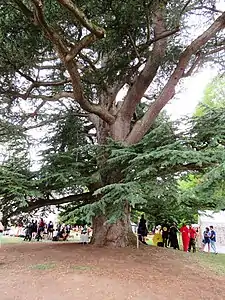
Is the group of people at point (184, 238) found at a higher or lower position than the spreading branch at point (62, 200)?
lower

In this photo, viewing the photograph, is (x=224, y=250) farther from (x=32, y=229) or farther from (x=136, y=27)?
(x=136, y=27)

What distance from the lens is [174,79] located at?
9.50m

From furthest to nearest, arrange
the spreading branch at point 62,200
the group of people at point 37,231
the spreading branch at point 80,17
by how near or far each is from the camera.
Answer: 1. the group of people at point 37,231
2. the spreading branch at point 62,200
3. the spreading branch at point 80,17

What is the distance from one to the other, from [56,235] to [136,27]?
13.3m

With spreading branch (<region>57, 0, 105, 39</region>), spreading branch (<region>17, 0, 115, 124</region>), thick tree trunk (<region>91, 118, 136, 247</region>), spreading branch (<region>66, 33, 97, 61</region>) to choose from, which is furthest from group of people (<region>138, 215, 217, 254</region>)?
spreading branch (<region>57, 0, 105, 39</region>)

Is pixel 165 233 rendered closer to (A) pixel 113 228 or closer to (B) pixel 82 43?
(A) pixel 113 228

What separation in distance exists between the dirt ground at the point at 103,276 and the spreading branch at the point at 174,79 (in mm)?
3543

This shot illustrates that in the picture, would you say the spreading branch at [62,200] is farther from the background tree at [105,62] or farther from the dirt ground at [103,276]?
the dirt ground at [103,276]

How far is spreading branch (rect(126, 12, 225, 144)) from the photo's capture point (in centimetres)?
895

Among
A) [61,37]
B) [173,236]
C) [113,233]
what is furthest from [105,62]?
[173,236]

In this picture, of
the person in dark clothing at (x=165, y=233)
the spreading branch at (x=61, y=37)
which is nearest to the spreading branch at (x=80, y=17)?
the spreading branch at (x=61, y=37)

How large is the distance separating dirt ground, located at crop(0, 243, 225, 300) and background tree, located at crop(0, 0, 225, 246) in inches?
41.2

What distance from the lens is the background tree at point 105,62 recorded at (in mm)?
6980

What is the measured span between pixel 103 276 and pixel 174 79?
18.7 ft
